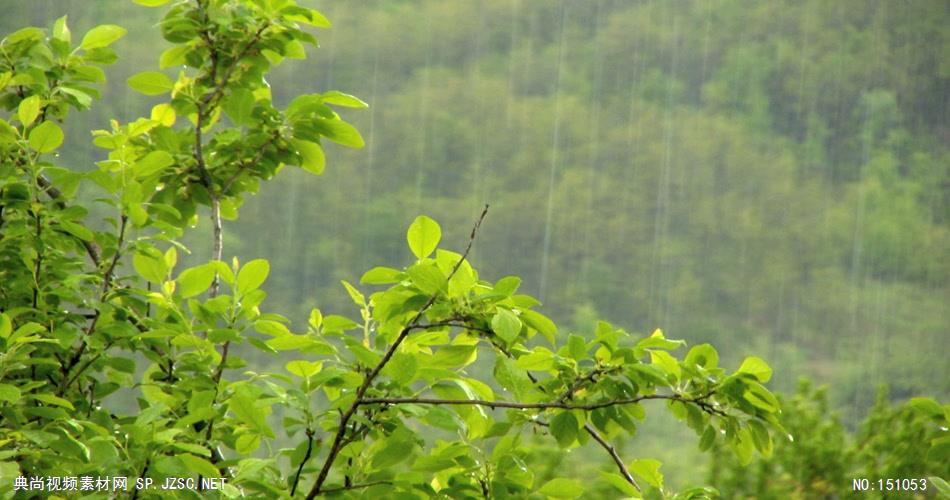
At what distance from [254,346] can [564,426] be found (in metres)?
0.28

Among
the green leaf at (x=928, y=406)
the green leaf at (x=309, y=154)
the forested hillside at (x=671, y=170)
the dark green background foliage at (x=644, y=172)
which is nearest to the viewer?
the green leaf at (x=928, y=406)

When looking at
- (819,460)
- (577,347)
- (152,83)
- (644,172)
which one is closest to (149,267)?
(152,83)

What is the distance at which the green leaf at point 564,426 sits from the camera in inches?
32.1

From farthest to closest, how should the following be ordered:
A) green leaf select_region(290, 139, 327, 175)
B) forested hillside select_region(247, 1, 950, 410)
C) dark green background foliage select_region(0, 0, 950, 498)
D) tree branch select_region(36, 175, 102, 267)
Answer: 1. forested hillside select_region(247, 1, 950, 410)
2. dark green background foliage select_region(0, 0, 950, 498)
3. green leaf select_region(290, 139, 327, 175)
4. tree branch select_region(36, 175, 102, 267)

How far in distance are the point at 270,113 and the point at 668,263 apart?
26149mm

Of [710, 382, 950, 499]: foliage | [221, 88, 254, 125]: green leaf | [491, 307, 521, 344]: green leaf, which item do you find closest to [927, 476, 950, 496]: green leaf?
[491, 307, 521, 344]: green leaf

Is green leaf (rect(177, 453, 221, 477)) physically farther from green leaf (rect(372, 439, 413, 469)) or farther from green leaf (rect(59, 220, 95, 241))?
green leaf (rect(59, 220, 95, 241))

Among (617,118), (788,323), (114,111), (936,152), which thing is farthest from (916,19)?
(114,111)

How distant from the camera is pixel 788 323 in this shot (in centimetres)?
2578

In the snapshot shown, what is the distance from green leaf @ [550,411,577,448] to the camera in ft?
2.67

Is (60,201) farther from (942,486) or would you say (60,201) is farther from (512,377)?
(942,486)

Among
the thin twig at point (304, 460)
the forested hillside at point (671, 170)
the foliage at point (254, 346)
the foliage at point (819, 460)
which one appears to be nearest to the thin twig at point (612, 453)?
the foliage at point (254, 346)

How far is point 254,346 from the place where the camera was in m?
0.90

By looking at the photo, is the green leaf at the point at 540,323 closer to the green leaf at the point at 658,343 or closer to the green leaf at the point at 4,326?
the green leaf at the point at 658,343
